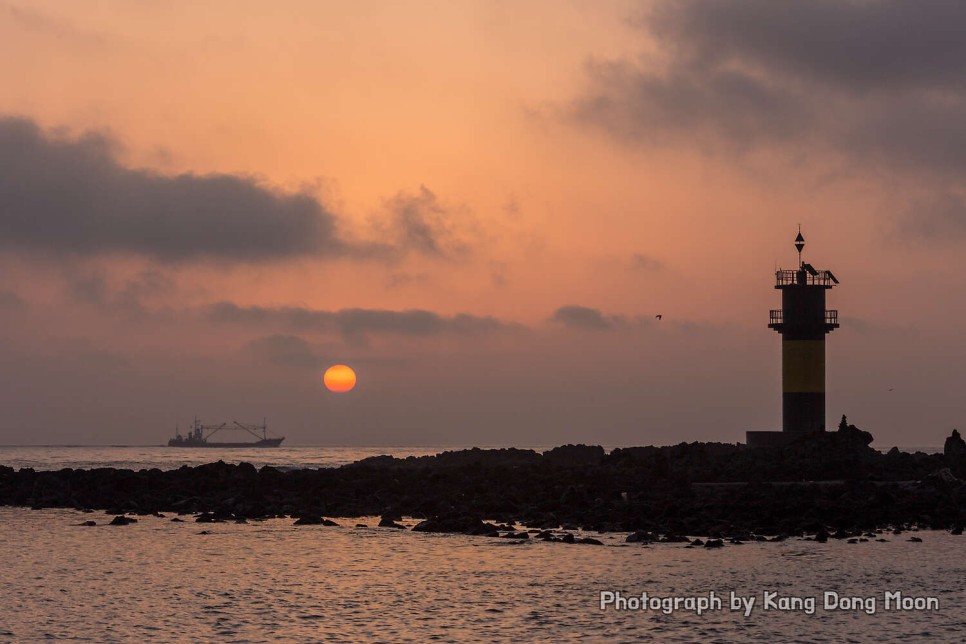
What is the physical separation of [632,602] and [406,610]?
501cm

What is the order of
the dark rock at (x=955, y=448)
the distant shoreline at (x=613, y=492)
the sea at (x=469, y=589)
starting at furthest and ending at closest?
1. the dark rock at (x=955, y=448)
2. the distant shoreline at (x=613, y=492)
3. the sea at (x=469, y=589)

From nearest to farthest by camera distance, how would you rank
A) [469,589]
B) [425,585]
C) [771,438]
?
1. [469,589]
2. [425,585]
3. [771,438]

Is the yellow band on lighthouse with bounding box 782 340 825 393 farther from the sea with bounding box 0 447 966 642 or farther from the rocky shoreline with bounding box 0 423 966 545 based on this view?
the sea with bounding box 0 447 966 642

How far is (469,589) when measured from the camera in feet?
91.1

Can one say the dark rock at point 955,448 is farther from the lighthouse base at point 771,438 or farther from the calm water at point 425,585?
the calm water at point 425,585

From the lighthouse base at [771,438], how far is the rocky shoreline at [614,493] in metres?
2.98

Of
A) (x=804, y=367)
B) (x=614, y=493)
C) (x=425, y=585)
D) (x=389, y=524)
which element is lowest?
(x=425, y=585)

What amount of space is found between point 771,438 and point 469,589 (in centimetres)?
3904

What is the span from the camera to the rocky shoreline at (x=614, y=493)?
40750 millimetres

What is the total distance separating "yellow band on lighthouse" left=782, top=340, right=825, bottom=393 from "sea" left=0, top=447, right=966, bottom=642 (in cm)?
2327

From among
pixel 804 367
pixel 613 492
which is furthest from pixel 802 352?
pixel 613 492

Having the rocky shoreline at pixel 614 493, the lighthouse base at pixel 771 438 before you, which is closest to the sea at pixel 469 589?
the rocky shoreline at pixel 614 493

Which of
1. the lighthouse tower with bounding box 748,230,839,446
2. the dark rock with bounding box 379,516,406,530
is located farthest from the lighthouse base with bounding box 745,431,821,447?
the dark rock with bounding box 379,516,406,530

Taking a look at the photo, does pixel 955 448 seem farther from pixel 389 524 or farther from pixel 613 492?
pixel 389 524
